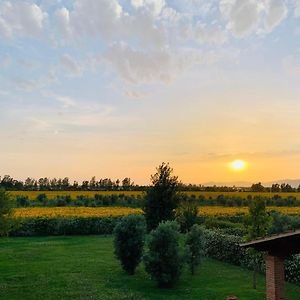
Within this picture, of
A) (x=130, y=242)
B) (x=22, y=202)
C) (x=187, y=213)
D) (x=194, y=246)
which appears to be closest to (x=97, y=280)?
(x=130, y=242)

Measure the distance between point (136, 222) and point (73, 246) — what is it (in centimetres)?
1528

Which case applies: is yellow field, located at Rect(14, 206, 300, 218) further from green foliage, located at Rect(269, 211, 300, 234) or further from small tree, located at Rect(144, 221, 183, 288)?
small tree, located at Rect(144, 221, 183, 288)

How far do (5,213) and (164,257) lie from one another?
11.7m

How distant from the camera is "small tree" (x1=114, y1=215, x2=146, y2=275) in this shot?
28.2 meters

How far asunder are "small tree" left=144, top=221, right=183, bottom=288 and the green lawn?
570 millimetres

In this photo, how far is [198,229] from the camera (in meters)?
29.2

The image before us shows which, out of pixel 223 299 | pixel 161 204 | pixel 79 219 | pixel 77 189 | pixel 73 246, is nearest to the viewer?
pixel 223 299

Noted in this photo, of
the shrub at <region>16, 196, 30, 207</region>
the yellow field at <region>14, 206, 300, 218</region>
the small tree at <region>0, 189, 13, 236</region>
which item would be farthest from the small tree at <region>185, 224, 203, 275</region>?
the shrub at <region>16, 196, 30, 207</region>

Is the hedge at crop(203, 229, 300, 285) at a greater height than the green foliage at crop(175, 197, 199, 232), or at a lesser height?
lesser

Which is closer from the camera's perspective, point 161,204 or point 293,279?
point 293,279

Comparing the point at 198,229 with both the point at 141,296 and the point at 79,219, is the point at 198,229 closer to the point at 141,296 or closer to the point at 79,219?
the point at 141,296

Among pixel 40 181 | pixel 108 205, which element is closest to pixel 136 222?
pixel 108 205

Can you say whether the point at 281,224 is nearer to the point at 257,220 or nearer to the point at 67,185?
the point at 257,220

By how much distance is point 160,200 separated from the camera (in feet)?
122
